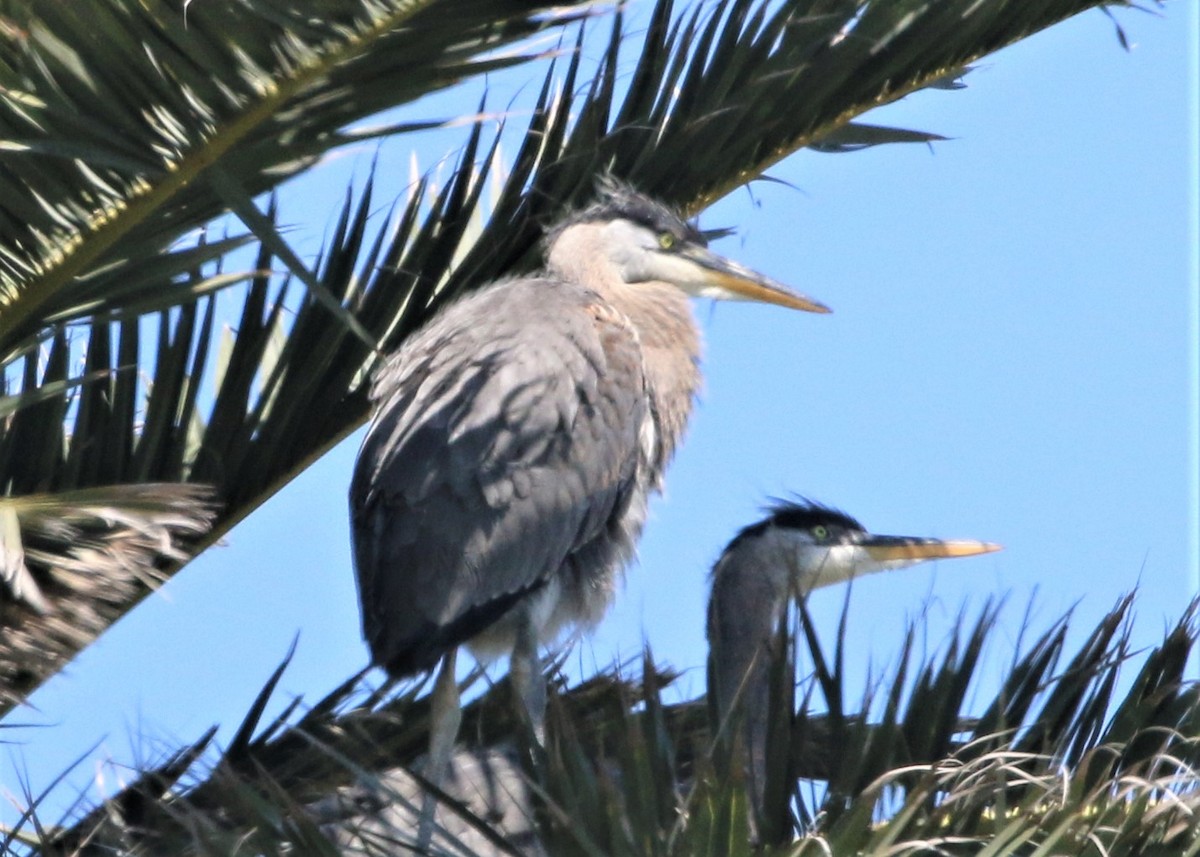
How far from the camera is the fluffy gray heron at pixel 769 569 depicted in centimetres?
312

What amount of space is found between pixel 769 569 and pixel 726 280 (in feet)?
2.46

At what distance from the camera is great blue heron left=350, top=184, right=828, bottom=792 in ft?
10.3

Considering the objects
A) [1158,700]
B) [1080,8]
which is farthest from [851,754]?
[1080,8]

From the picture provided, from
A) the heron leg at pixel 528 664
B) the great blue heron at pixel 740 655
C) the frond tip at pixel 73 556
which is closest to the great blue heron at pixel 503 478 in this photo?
the heron leg at pixel 528 664

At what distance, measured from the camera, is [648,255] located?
4051 mm

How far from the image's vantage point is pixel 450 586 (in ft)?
10.3

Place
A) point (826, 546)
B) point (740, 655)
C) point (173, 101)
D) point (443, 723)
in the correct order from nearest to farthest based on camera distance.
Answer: point (173, 101)
point (443, 723)
point (740, 655)
point (826, 546)

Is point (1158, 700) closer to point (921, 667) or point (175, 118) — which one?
point (921, 667)

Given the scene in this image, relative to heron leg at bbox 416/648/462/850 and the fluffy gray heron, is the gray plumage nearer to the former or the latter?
heron leg at bbox 416/648/462/850

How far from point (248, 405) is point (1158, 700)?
1.60 meters

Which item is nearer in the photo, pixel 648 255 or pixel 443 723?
pixel 443 723

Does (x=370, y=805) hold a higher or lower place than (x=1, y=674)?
lower

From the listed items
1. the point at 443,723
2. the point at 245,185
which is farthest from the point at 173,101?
the point at 443,723

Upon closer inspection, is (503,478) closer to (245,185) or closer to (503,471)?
(503,471)
